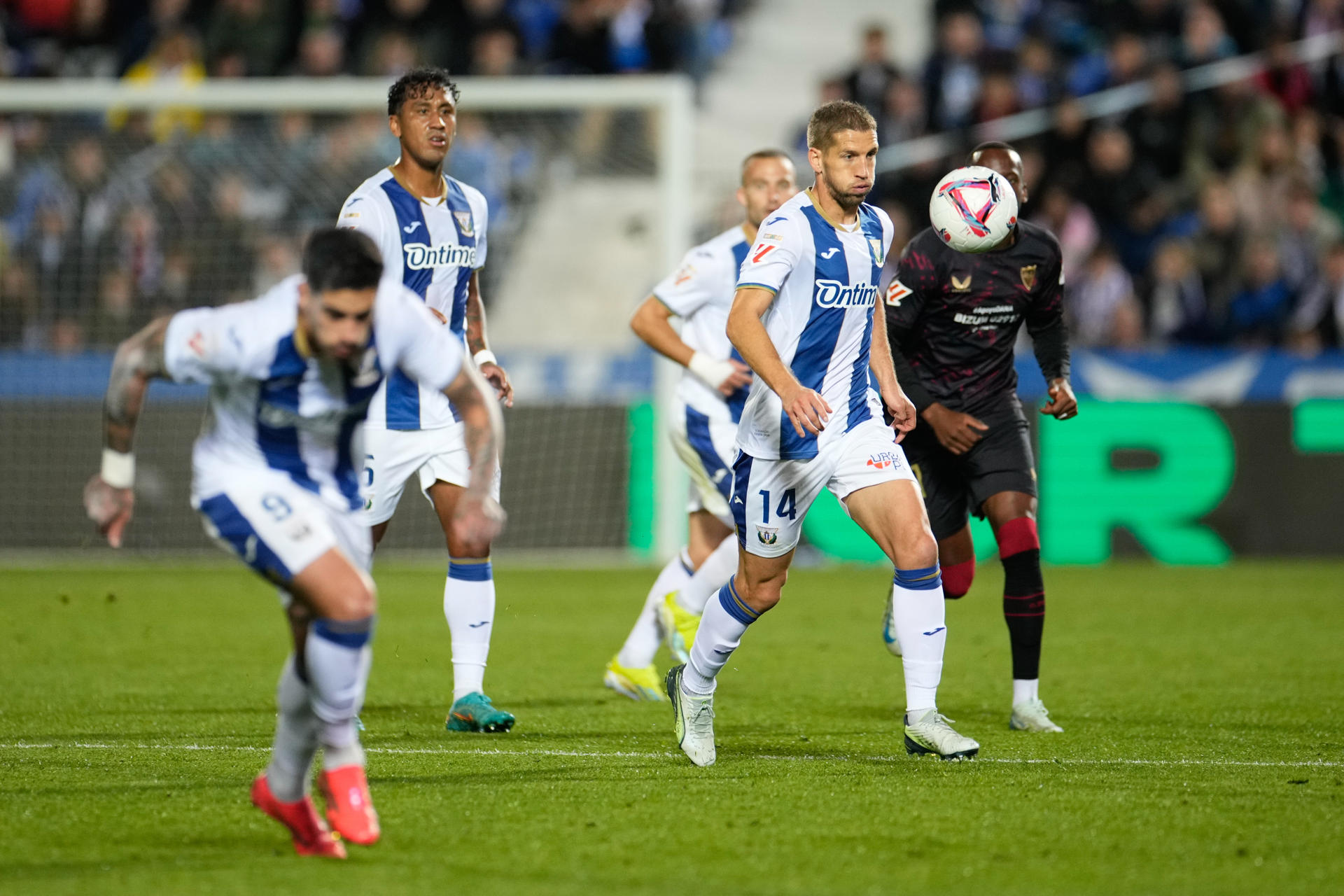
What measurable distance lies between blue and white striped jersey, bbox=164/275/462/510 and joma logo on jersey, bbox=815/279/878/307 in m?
1.82

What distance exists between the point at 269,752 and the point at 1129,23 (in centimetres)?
1471

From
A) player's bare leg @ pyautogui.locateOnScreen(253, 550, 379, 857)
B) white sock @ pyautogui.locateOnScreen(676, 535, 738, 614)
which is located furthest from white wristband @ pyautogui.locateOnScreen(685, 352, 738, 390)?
player's bare leg @ pyautogui.locateOnScreen(253, 550, 379, 857)

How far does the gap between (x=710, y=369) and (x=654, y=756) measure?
2.35 m

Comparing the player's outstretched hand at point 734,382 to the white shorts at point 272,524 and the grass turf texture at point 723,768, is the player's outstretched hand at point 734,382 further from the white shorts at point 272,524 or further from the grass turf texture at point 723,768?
the white shorts at point 272,524

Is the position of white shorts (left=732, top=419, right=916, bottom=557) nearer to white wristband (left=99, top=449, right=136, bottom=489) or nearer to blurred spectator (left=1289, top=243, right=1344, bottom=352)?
white wristband (left=99, top=449, right=136, bottom=489)

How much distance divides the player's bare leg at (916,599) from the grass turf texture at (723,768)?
0.12 m

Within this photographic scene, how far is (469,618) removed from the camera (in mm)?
7211

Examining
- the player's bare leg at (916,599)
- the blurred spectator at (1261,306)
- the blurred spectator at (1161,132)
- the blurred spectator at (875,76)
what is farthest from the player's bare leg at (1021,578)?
the blurred spectator at (875,76)

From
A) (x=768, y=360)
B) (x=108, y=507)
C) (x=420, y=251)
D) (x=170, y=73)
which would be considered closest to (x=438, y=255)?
(x=420, y=251)

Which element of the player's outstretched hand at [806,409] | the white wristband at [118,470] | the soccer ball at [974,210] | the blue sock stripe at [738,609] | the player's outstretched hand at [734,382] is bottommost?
the blue sock stripe at [738,609]

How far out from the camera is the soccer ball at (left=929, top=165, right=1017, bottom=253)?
6832mm

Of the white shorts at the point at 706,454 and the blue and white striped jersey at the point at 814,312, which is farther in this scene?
the white shorts at the point at 706,454

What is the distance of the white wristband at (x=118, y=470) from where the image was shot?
4.57 meters

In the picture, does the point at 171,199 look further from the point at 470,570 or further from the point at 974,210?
the point at 974,210
